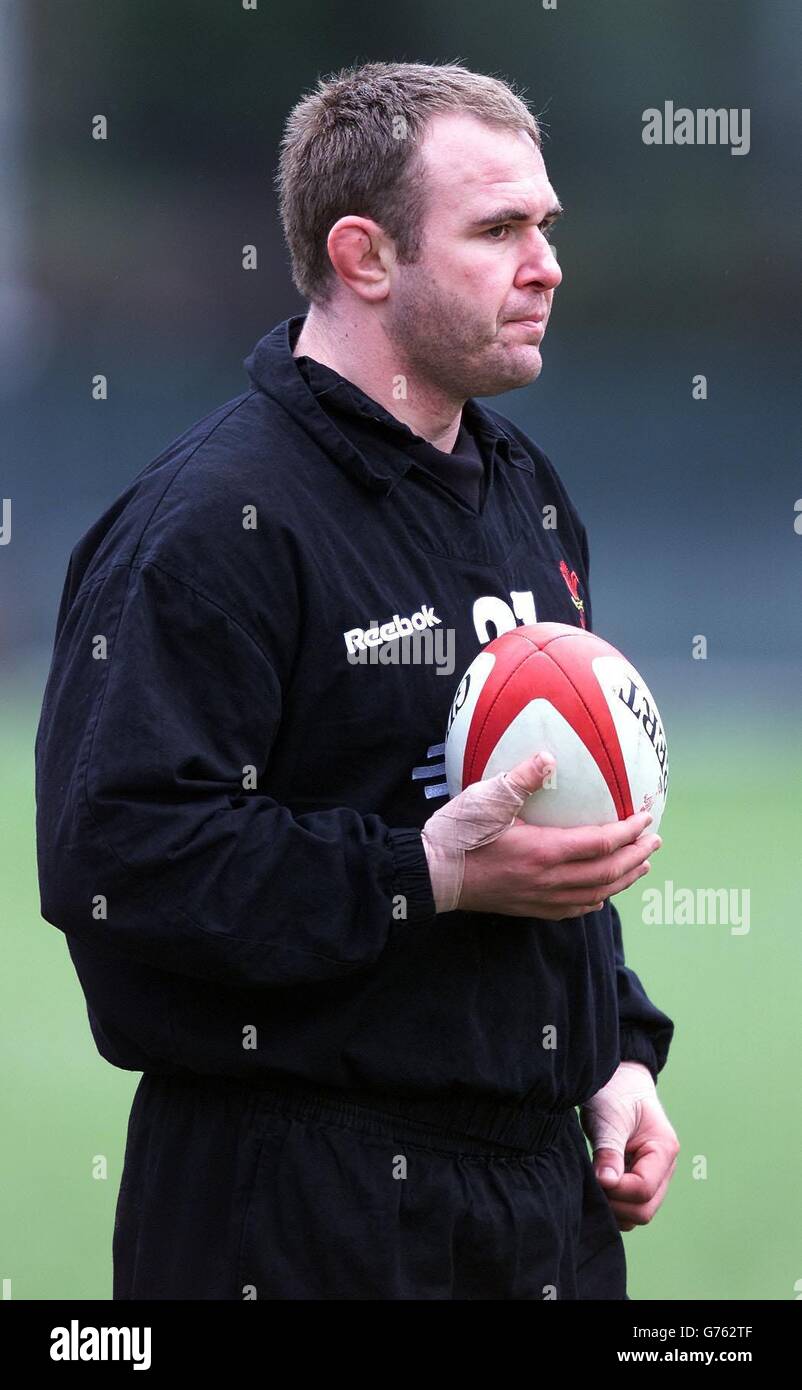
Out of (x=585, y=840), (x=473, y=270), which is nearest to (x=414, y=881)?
(x=585, y=840)

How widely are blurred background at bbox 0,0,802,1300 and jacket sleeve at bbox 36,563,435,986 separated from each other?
8.92 metres

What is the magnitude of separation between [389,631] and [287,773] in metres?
0.24

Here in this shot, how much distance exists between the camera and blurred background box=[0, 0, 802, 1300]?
1261 cm

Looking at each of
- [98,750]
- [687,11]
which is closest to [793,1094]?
[98,750]

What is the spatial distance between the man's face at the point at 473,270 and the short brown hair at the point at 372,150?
0.03 metres

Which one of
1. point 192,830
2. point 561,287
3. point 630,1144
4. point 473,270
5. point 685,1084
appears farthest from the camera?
point 561,287

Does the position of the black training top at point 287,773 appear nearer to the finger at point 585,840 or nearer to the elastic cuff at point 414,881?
the elastic cuff at point 414,881

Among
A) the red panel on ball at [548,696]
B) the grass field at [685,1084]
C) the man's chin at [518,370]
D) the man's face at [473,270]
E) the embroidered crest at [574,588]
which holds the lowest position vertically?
the grass field at [685,1084]

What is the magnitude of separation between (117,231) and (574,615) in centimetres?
1170

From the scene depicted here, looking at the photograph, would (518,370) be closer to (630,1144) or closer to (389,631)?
(389,631)

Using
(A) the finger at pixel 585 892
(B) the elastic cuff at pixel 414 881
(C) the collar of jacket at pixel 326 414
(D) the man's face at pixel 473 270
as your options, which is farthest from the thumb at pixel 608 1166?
(D) the man's face at pixel 473 270

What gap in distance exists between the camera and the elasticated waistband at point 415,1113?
93.4 inches

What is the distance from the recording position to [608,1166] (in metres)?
2.72
